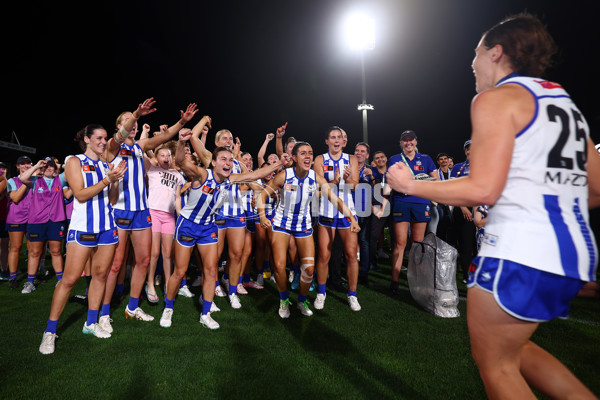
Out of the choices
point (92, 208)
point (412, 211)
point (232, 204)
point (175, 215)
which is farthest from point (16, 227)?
point (412, 211)

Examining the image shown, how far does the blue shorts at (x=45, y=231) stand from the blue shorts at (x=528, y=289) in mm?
7095

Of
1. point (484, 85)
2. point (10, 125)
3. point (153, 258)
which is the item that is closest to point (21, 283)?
point (153, 258)

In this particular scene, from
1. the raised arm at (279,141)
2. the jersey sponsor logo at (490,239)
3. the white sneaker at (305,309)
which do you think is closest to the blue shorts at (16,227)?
the raised arm at (279,141)

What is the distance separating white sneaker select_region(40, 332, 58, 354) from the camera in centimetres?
326

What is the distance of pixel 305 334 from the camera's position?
380 cm

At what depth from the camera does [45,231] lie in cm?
593

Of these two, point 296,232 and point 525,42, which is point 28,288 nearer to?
point 296,232

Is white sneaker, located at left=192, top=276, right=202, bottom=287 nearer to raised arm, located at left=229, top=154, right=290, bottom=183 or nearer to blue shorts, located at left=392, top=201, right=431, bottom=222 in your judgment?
raised arm, located at left=229, top=154, right=290, bottom=183

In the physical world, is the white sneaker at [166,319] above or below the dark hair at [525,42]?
below

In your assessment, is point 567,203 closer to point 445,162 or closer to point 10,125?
point 445,162

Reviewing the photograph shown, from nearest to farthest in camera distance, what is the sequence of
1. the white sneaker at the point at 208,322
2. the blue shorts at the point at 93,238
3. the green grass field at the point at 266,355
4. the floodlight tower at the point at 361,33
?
the green grass field at the point at 266,355, the blue shorts at the point at 93,238, the white sneaker at the point at 208,322, the floodlight tower at the point at 361,33

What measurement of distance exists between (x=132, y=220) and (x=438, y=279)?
165 inches

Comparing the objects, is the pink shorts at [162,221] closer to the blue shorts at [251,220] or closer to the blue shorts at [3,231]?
the blue shorts at [251,220]

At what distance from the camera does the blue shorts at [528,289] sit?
49.2 inches
